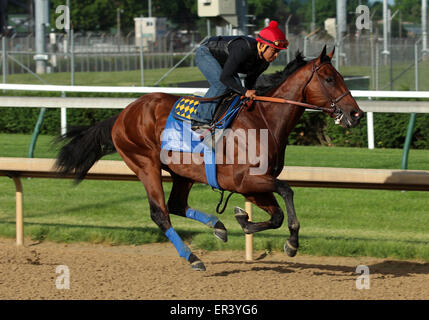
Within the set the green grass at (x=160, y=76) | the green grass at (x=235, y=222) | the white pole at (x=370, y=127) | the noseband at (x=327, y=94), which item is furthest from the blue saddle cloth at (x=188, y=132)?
the green grass at (x=160, y=76)

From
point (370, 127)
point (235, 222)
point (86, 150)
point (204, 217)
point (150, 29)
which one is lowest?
point (235, 222)

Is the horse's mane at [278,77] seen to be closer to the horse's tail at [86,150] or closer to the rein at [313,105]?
the rein at [313,105]

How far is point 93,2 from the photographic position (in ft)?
157

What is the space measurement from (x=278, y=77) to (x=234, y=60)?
35 centimetres

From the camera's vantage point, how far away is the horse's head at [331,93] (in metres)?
4.32

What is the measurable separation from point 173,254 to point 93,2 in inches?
1738

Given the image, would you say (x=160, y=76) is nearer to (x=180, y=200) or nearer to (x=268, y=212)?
(x=180, y=200)

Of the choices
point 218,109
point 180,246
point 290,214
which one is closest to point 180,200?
point 180,246

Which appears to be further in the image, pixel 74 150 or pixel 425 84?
pixel 425 84

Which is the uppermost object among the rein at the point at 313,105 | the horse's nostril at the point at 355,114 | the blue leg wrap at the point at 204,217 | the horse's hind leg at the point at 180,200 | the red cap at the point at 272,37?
the red cap at the point at 272,37

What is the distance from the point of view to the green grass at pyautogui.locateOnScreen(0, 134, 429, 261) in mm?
5766

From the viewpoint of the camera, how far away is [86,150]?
5410 mm
